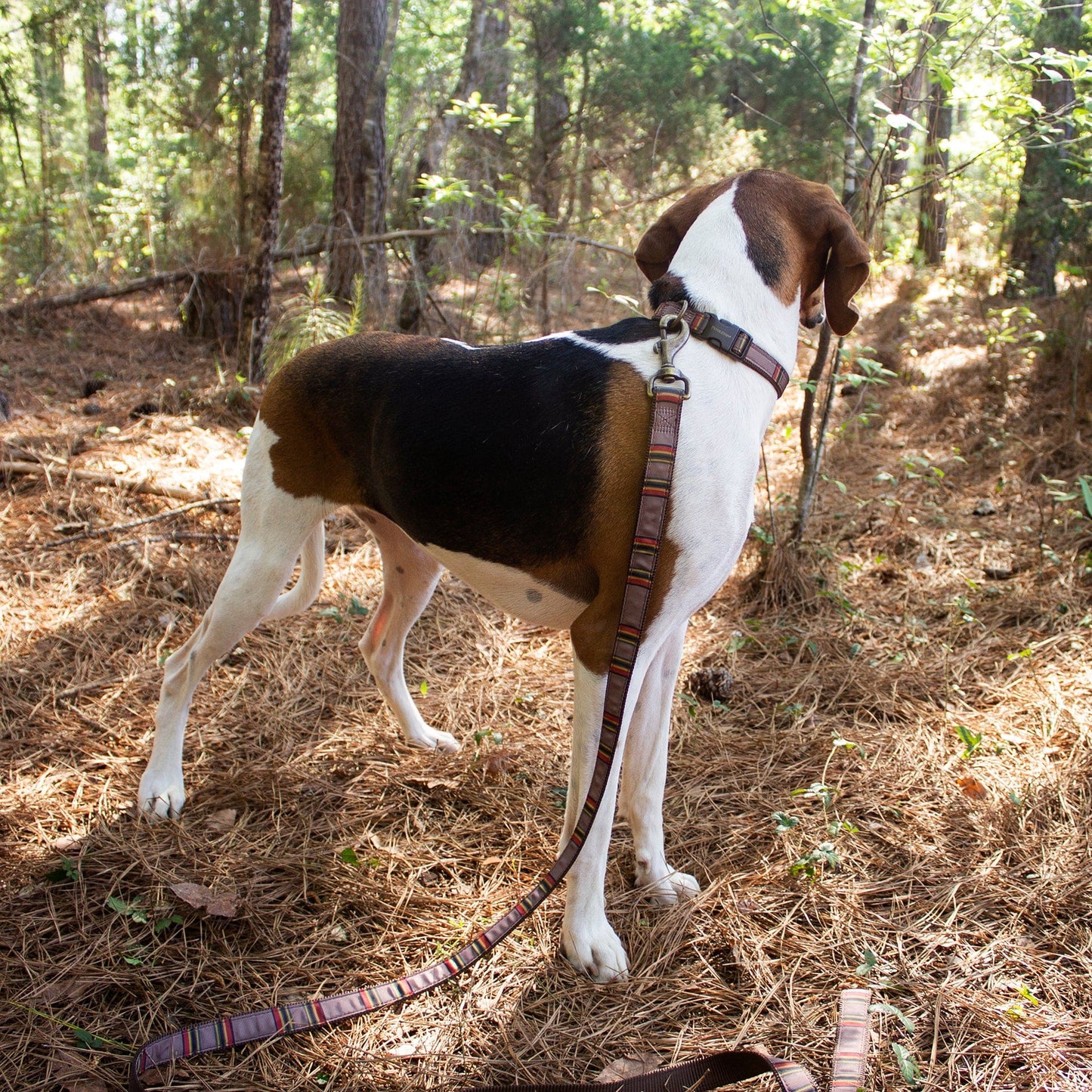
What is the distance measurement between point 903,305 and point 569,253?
5.36 meters

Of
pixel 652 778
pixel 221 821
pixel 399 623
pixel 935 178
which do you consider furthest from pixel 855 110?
pixel 221 821

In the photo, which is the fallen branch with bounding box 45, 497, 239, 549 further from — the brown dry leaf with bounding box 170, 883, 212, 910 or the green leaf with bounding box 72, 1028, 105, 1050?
the green leaf with bounding box 72, 1028, 105, 1050

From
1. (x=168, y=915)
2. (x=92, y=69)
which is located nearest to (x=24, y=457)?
(x=168, y=915)

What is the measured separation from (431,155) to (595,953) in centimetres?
702

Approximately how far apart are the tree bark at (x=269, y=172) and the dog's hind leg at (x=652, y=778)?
458cm

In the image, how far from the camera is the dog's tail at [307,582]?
9.47 ft

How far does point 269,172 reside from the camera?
Answer: 5.82 meters

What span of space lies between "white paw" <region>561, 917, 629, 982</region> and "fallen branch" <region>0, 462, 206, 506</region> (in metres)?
3.40

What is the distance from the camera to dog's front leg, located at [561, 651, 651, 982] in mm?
2146

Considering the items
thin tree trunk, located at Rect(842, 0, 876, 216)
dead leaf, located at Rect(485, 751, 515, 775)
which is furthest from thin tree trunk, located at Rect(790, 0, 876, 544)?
dead leaf, located at Rect(485, 751, 515, 775)

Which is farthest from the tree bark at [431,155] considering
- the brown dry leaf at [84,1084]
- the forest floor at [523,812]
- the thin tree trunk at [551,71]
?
the brown dry leaf at [84,1084]

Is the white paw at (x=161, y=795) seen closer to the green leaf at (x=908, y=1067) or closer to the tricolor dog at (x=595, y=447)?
the tricolor dog at (x=595, y=447)

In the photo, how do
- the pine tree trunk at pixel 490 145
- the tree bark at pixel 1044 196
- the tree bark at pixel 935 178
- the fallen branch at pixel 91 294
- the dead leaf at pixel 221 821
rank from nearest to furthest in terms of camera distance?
the dead leaf at pixel 221 821, the tree bark at pixel 935 178, the tree bark at pixel 1044 196, the fallen branch at pixel 91 294, the pine tree trunk at pixel 490 145

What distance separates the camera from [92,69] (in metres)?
15.6
